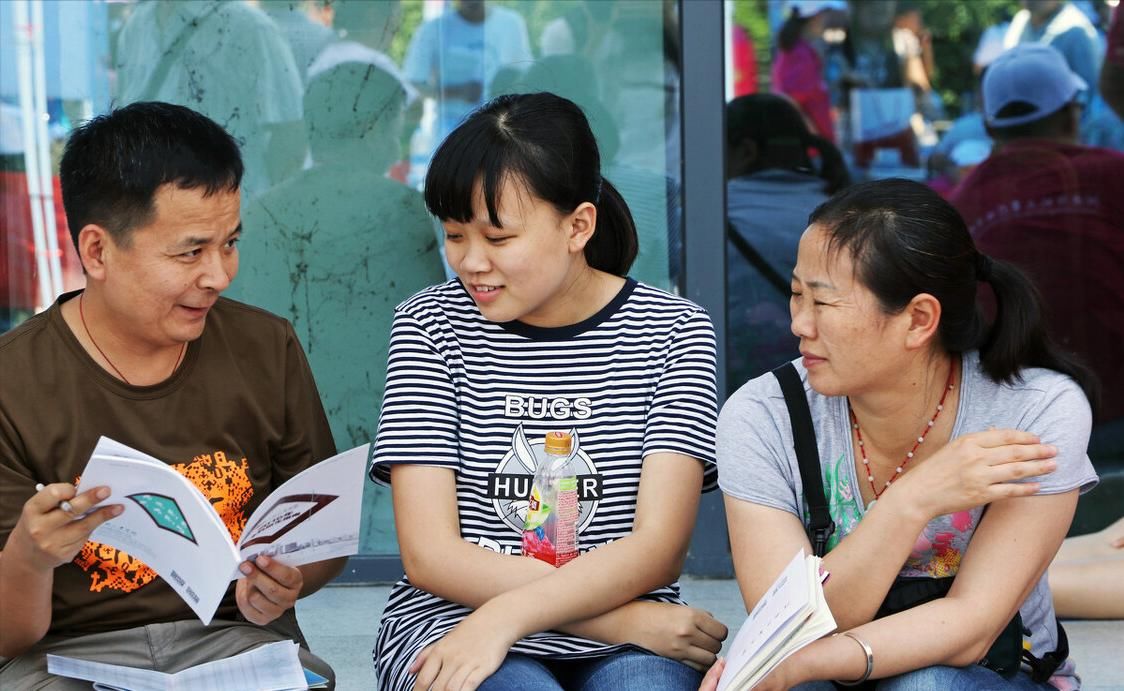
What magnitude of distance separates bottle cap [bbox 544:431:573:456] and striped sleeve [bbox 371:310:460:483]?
0.20 metres

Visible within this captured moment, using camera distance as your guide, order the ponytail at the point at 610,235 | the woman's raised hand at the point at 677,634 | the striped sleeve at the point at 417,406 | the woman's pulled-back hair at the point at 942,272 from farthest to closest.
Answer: the ponytail at the point at 610,235, the striped sleeve at the point at 417,406, the woman's raised hand at the point at 677,634, the woman's pulled-back hair at the point at 942,272

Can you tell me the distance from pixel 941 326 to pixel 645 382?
1.86 feet

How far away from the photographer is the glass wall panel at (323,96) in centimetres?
424

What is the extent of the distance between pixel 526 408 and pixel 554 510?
8.4 inches

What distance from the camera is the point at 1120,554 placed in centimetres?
385

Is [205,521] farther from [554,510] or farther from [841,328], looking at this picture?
[841,328]

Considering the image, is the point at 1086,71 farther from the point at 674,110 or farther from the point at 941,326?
the point at 941,326

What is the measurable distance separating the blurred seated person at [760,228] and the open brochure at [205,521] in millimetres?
2281

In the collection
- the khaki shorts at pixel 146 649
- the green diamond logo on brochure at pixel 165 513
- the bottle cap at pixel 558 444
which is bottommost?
the khaki shorts at pixel 146 649

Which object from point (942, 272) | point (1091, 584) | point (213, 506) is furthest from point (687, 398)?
point (1091, 584)

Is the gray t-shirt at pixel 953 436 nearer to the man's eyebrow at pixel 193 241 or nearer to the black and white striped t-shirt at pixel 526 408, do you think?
the black and white striped t-shirt at pixel 526 408

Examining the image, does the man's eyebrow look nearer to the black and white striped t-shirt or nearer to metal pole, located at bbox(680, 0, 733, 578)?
the black and white striped t-shirt

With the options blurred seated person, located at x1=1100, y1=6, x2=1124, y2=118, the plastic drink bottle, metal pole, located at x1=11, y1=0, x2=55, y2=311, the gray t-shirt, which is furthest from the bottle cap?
blurred seated person, located at x1=1100, y1=6, x2=1124, y2=118

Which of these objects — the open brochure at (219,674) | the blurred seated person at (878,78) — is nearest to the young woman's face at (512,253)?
the open brochure at (219,674)
